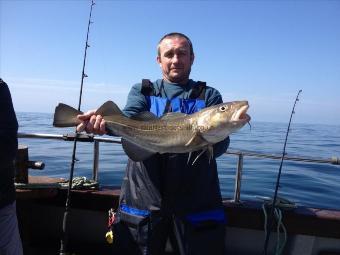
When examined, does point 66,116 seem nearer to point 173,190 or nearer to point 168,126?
point 168,126

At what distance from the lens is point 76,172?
11797mm

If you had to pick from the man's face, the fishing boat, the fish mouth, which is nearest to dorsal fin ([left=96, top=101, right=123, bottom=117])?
the man's face

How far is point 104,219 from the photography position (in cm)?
571

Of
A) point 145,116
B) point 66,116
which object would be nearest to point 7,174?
point 66,116

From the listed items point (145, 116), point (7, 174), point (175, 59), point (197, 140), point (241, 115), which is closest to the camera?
point (241, 115)

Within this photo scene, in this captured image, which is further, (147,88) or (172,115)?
(147,88)

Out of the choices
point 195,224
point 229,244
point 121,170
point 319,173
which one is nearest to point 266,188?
point 319,173

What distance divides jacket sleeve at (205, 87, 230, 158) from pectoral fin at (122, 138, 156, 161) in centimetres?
66

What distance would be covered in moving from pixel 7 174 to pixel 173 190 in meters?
1.58

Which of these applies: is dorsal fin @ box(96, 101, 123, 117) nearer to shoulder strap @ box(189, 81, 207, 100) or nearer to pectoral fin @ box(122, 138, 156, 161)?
pectoral fin @ box(122, 138, 156, 161)

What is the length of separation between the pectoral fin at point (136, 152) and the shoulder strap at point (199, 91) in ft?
2.52

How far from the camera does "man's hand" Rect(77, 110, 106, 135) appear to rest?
3.50 metres

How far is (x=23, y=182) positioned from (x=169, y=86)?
2.49 meters

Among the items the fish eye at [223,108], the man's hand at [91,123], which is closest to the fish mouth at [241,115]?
the fish eye at [223,108]
